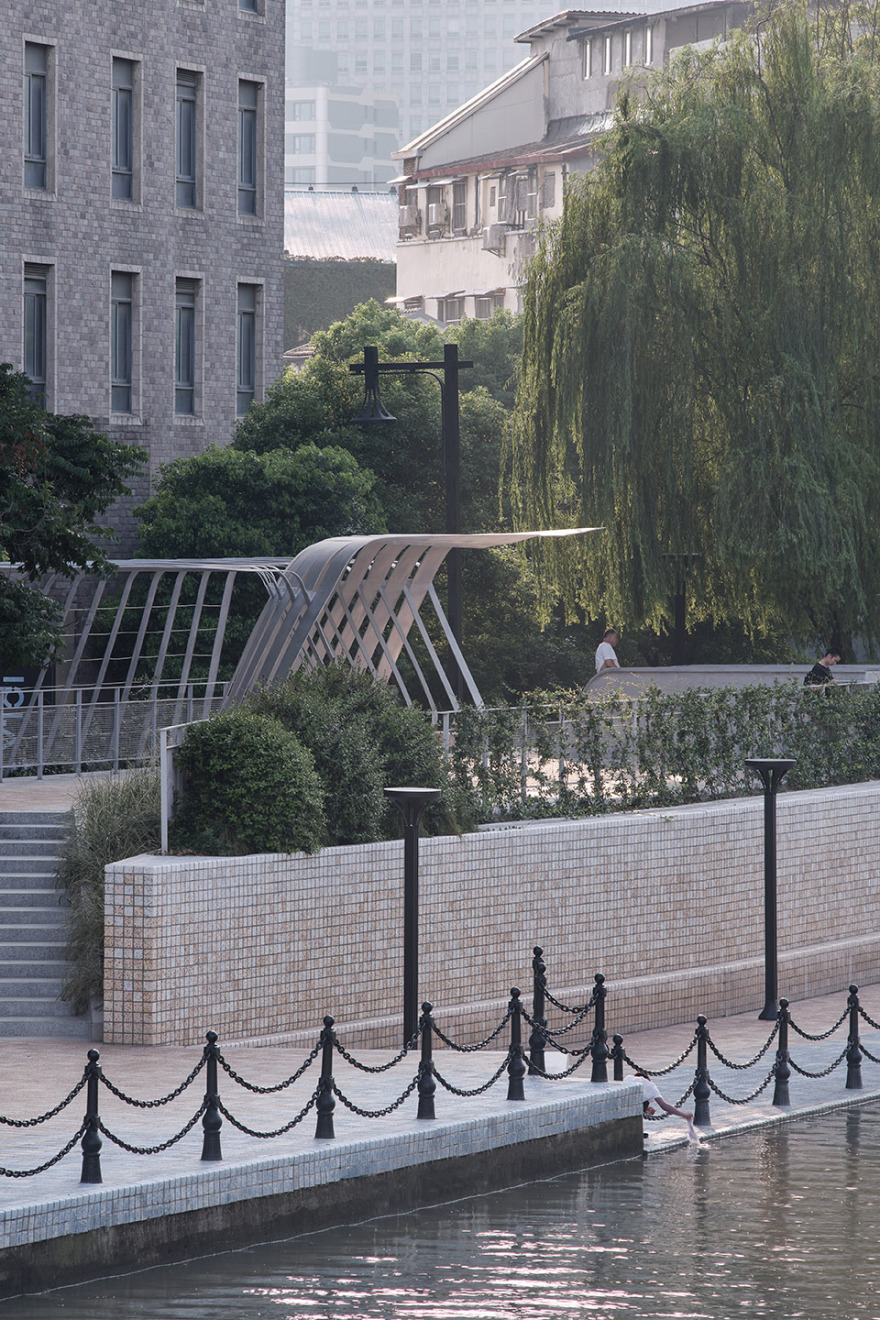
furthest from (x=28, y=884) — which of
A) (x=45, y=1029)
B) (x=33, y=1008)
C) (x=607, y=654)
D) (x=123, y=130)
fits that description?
(x=123, y=130)

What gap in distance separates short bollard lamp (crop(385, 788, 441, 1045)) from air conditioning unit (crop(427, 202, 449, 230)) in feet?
212

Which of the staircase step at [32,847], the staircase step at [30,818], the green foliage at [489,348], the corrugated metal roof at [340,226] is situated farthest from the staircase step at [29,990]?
the corrugated metal roof at [340,226]

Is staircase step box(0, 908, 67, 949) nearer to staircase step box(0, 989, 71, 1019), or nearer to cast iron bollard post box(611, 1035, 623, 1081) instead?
staircase step box(0, 989, 71, 1019)

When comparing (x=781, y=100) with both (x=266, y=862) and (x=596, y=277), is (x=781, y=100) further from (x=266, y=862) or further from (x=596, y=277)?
(x=266, y=862)

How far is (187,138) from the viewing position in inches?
1390

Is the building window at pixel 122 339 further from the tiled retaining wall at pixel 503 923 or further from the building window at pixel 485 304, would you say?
the building window at pixel 485 304

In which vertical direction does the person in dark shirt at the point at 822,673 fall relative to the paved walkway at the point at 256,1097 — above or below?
above

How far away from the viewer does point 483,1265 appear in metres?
11.9

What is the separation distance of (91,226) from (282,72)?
6364mm

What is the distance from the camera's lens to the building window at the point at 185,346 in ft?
116

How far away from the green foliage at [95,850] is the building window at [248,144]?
19674 millimetres

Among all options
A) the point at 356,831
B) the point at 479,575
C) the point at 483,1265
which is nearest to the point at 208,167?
the point at 479,575

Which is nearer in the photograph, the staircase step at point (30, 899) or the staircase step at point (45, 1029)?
the staircase step at point (45, 1029)

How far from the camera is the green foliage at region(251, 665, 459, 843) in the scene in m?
18.8
